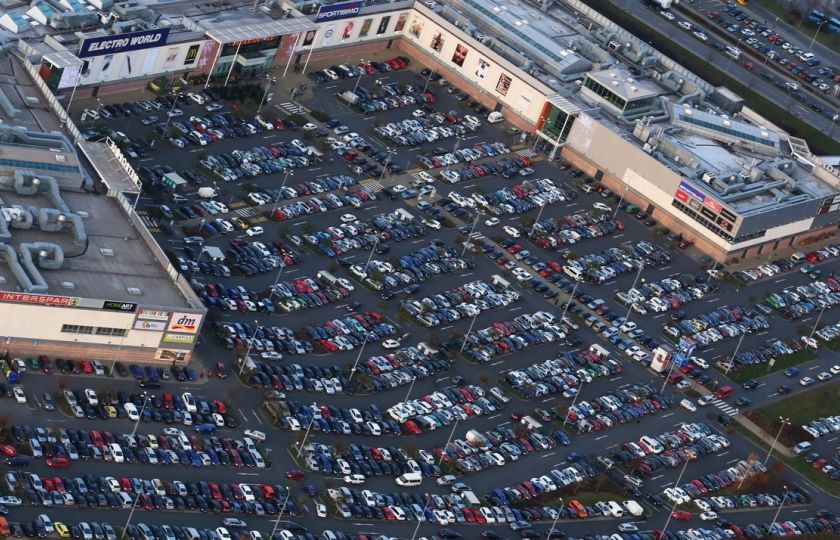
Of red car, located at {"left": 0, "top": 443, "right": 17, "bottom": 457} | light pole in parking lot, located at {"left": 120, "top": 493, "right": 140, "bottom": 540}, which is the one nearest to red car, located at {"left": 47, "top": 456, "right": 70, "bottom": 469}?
red car, located at {"left": 0, "top": 443, "right": 17, "bottom": 457}

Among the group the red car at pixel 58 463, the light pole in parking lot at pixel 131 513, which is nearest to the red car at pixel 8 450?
the red car at pixel 58 463

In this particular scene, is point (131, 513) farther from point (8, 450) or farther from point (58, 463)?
point (8, 450)

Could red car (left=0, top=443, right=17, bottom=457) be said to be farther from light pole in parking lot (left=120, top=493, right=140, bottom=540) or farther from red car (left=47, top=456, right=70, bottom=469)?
light pole in parking lot (left=120, top=493, right=140, bottom=540)

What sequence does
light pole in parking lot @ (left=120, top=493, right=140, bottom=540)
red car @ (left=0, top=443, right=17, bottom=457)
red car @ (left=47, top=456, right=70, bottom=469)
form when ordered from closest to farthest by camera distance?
light pole in parking lot @ (left=120, top=493, right=140, bottom=540) < red car @ (left=0, top=443, right=17, bottom=457) < red car @ (left=47, top=456, right=70, bottom=469)

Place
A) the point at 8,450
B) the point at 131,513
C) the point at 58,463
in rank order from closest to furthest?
the point at 131,513 < the point at 8,450 < the point at 58,463

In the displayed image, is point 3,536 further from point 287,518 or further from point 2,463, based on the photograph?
point 287,518

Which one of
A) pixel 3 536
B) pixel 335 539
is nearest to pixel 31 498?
pixel 3 536

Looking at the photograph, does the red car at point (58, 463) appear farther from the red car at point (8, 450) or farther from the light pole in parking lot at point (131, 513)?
the light pole in parking lot at point (131, 513)

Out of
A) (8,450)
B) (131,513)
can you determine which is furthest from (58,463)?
(131,513)
